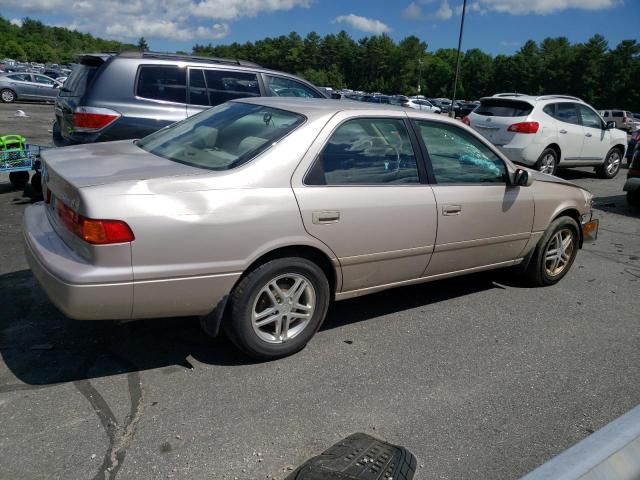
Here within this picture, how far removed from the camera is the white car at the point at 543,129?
1019cm

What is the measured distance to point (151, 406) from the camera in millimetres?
2887

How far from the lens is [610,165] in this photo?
12.5 m

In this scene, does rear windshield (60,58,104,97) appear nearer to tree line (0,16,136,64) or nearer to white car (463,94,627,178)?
white car (463,94,627,178)

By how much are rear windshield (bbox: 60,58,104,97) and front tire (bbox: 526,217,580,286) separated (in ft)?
16.5

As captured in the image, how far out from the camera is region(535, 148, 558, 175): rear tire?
34.3ft

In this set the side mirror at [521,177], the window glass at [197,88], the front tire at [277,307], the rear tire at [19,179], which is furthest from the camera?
the rear tire at [19,179]

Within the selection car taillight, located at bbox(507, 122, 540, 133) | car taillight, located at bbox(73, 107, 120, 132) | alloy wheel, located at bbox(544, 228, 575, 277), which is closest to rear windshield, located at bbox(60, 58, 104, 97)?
car taillight, located at bbox(73, 107, 120, 132)

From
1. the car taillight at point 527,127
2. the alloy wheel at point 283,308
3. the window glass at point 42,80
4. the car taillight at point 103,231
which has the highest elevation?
the window glass at point 42,80

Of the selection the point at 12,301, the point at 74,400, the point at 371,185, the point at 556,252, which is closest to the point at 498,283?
the point at 556,252

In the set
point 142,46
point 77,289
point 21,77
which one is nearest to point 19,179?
point 77,289

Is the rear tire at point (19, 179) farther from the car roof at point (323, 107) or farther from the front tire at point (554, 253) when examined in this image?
the front tire at point (554, 253)

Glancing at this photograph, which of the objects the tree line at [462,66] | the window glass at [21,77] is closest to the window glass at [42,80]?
the window glass at [21,77]

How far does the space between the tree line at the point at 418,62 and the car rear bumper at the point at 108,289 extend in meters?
54.8

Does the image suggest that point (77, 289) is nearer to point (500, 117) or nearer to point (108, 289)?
point (108, 289)
